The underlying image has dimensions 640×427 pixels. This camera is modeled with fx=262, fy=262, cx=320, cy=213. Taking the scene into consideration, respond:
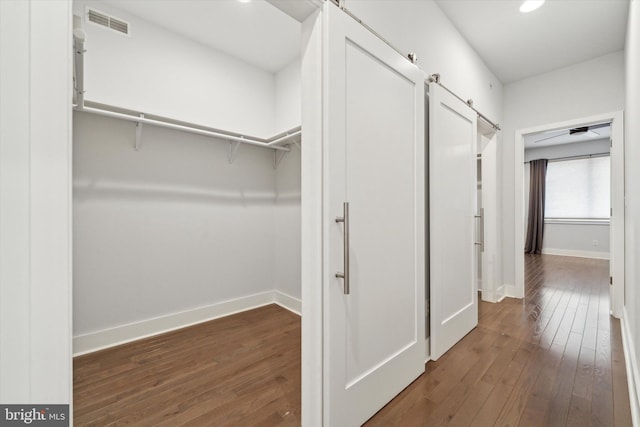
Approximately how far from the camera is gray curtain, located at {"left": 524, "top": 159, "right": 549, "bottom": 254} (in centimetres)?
682

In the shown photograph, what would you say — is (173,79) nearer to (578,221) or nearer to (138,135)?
(138,135)

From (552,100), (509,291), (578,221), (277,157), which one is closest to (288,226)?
(277,157)

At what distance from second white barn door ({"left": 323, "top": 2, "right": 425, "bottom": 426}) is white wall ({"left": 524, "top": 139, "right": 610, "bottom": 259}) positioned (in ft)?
23.7

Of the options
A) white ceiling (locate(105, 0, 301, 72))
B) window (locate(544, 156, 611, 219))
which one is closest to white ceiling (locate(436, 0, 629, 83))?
Result: white ceiling (locate(105, 0, 301, 72))

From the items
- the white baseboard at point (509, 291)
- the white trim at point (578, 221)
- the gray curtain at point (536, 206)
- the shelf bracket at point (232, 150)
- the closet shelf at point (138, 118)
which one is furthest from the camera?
the gray curtain at point (536, 206)

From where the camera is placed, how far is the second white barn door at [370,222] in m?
1.26

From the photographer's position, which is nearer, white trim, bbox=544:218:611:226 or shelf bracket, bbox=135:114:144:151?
shelf bracket, bbox=135:114:144:151

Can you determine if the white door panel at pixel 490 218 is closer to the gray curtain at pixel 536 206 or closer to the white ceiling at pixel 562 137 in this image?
the white ceiling at pixel 562 137

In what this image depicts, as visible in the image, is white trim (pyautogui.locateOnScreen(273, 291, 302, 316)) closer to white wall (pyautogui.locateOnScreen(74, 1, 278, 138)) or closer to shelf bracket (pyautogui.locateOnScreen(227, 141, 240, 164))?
shelf bracket (pyautogui.locateOnScreen(227, 141, 240, 164))

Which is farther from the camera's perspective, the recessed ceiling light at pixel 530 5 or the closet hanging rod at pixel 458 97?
the recessed ceiling light at pixel 530 5

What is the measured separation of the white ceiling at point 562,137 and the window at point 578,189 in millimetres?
514

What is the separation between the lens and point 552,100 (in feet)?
10.9
